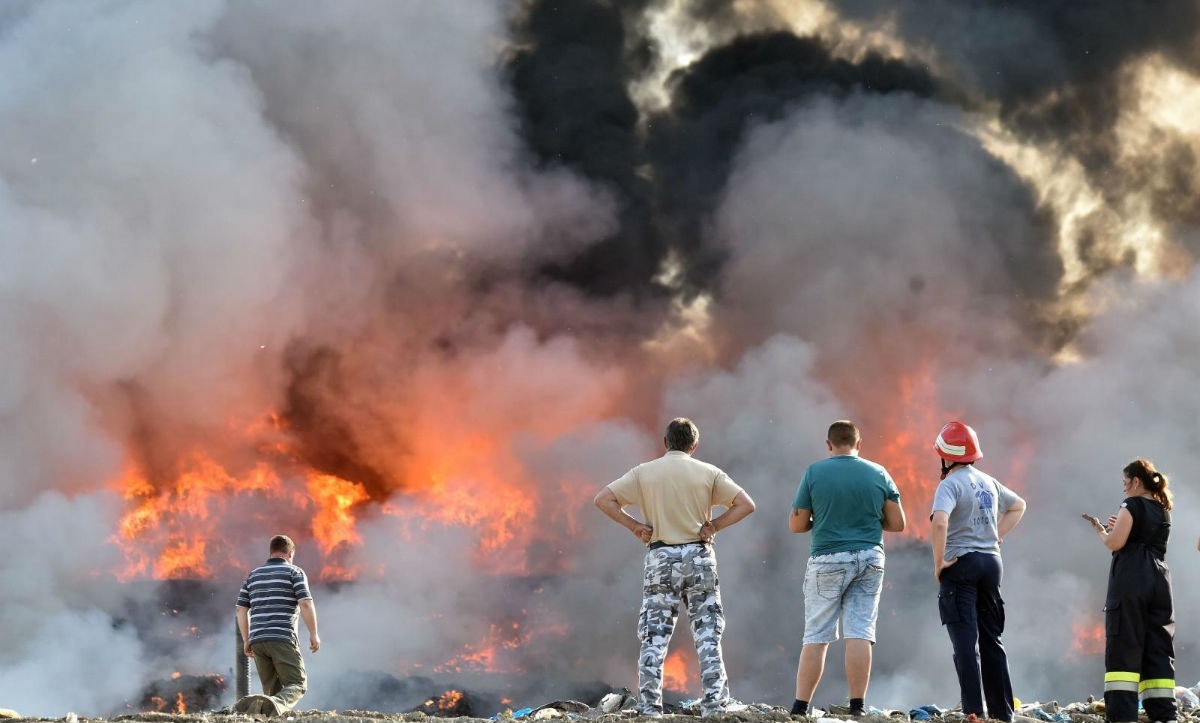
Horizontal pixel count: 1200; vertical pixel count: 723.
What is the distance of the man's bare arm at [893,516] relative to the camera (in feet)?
37.0

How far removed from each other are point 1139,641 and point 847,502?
314 centimetres

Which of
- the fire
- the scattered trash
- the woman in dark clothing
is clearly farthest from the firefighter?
the fire

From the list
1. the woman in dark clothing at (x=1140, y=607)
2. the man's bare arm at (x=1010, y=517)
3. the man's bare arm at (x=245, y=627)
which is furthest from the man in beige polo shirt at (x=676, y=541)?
the man's bare arm at (x=245, y=627)

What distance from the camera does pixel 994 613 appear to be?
11391 millimetres

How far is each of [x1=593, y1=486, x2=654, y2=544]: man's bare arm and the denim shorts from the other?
61.5 inches

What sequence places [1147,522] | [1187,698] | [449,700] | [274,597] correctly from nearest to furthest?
[1147,522] < [274,597] < [1187,698] < [449,700]

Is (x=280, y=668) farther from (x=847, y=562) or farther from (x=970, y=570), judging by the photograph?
(x=970, y=570)

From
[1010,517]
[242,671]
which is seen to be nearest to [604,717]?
[1010,517]

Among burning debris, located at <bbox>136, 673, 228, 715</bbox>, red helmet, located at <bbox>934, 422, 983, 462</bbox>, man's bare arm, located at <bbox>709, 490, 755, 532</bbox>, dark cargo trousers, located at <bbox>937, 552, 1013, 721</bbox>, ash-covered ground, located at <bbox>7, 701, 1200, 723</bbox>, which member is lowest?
ash-covered ground, located at <bbox>7, 701, 1200, 723</bbox>

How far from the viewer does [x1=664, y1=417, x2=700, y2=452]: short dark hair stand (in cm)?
1162

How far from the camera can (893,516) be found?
1131cm

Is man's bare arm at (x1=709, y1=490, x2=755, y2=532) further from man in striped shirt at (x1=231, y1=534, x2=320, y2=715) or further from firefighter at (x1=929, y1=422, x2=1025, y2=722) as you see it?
man in striped shirt at (x1=231, y1=534, x2=320, y2=715)

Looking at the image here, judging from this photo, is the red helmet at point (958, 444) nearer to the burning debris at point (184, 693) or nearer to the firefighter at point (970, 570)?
the firefighter at point (970, 570)

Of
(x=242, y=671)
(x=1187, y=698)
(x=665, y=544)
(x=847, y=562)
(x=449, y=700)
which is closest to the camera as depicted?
(x=847, y=562)
